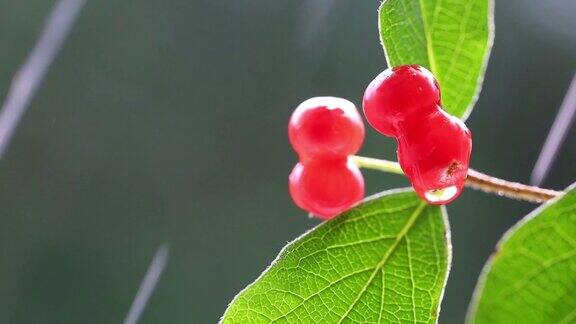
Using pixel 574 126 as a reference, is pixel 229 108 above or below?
below

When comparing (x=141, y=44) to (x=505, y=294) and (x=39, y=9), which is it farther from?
(x=505, y=294)

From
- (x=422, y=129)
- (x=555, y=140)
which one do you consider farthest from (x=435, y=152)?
(x=555, y=140)

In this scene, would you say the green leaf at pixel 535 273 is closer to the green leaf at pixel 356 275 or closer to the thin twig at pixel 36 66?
the green leaf at pixel 356 275

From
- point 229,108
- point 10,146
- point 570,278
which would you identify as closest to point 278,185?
point 229,108

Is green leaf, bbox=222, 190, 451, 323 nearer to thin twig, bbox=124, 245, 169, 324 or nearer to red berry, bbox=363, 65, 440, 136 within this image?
red berry, bbox=363, 65, 440, 136

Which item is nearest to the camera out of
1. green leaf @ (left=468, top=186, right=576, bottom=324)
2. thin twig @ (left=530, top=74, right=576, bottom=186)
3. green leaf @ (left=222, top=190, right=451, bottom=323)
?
green leaf @ (left=468, top=186, right=576, bottom=324)

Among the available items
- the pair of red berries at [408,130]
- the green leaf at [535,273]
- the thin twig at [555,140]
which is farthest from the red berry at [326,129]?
the thin twig at [555,140]

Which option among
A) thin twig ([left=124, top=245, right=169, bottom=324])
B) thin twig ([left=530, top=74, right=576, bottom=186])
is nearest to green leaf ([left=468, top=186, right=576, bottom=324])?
thin twig ([left=530, top=74, right=576, bottom=186])
